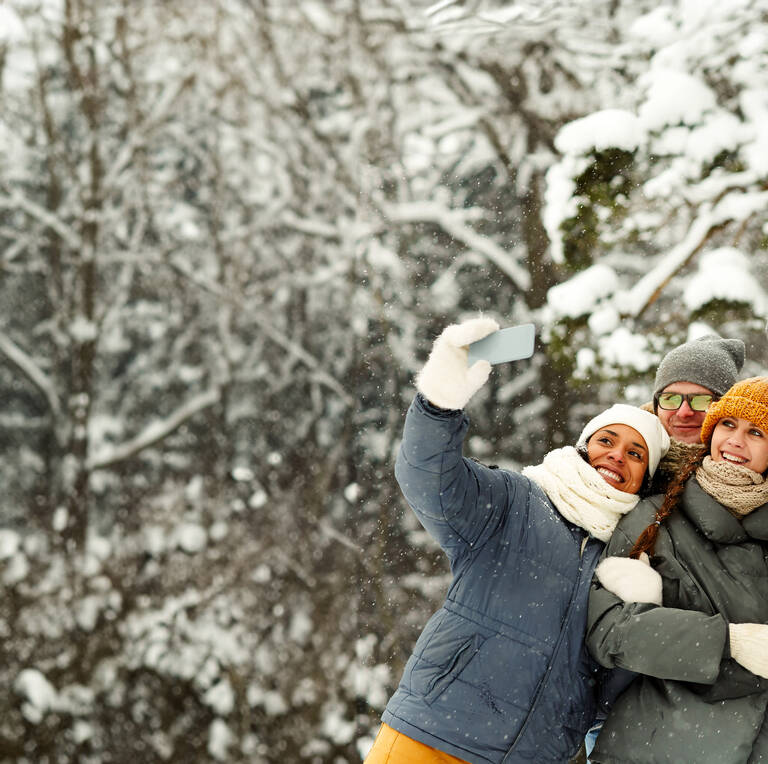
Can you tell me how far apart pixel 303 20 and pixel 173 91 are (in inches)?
38.2

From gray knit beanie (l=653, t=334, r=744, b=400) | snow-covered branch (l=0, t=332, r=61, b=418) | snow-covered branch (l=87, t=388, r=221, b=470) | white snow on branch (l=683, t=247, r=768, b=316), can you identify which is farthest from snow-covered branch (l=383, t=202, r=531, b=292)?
snow-covered branch (l=0, t=332, r=61, b=418)

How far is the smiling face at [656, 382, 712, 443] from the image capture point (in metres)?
2.03

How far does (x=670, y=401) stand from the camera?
212cm

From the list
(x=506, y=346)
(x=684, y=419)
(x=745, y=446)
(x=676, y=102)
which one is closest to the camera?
(x=506, y=346)

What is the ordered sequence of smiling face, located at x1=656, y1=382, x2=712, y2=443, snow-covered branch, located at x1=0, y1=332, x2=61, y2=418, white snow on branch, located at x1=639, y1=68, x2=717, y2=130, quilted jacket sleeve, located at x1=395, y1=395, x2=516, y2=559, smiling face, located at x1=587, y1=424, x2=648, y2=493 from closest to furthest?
quilted jacket sleeve, located at x1=395, y1=395, x2=516, y2=559 → smiling face, located at x1=587, y1=424, x2=648, y2=493 → smiling face, located at x1=656, y1=382, x2=712, y2=443 → white snow on branch, located at x1=639, y1=68, x2=717, y2=130 → snow-covered branch, located at x1=0, y1=332, x2=61, y2=418

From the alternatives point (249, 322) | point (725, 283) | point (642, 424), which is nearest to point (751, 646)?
point (642, 424)

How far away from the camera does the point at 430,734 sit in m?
1.67

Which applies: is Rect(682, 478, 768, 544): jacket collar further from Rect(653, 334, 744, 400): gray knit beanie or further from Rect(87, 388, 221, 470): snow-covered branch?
Rect(87, 388, 221, 470): snow-covered branch

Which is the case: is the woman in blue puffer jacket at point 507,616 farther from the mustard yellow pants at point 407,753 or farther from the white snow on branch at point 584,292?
the white snow on branch at point 584,292

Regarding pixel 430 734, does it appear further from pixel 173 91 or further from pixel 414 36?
pixel 173 91

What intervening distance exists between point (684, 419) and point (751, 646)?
27.1 inches

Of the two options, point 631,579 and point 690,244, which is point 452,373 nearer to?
point 631,579

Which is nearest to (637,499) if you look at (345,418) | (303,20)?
(345,418)

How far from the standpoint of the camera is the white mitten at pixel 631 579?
5.23 ft
